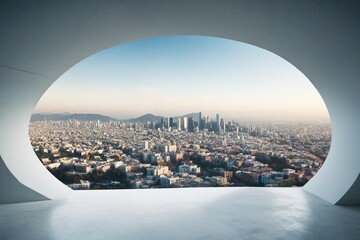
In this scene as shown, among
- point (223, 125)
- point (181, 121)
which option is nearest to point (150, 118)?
point (181, 121)

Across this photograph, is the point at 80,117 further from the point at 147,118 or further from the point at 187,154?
the point at 187,154

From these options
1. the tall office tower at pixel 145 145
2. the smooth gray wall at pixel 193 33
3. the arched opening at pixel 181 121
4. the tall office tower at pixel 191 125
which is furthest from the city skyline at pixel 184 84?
the smooth gray wall at pixel 193 33

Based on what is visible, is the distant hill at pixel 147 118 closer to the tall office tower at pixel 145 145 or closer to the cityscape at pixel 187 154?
the cityscape at pixel 187 154

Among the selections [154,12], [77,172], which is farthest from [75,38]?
[77,172]

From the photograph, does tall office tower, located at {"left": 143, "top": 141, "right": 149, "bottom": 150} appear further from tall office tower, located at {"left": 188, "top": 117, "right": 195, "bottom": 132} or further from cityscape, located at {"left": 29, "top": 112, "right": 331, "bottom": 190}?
tall office tower, located at {"left": 188, "top": 117, "right": 195, "bottom": 132}

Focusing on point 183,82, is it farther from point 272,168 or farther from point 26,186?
point 26,186

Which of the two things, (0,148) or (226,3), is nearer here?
(226,3)

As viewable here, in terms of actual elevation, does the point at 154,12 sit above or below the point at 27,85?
above

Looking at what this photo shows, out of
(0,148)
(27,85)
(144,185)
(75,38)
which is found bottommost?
(144,185)
